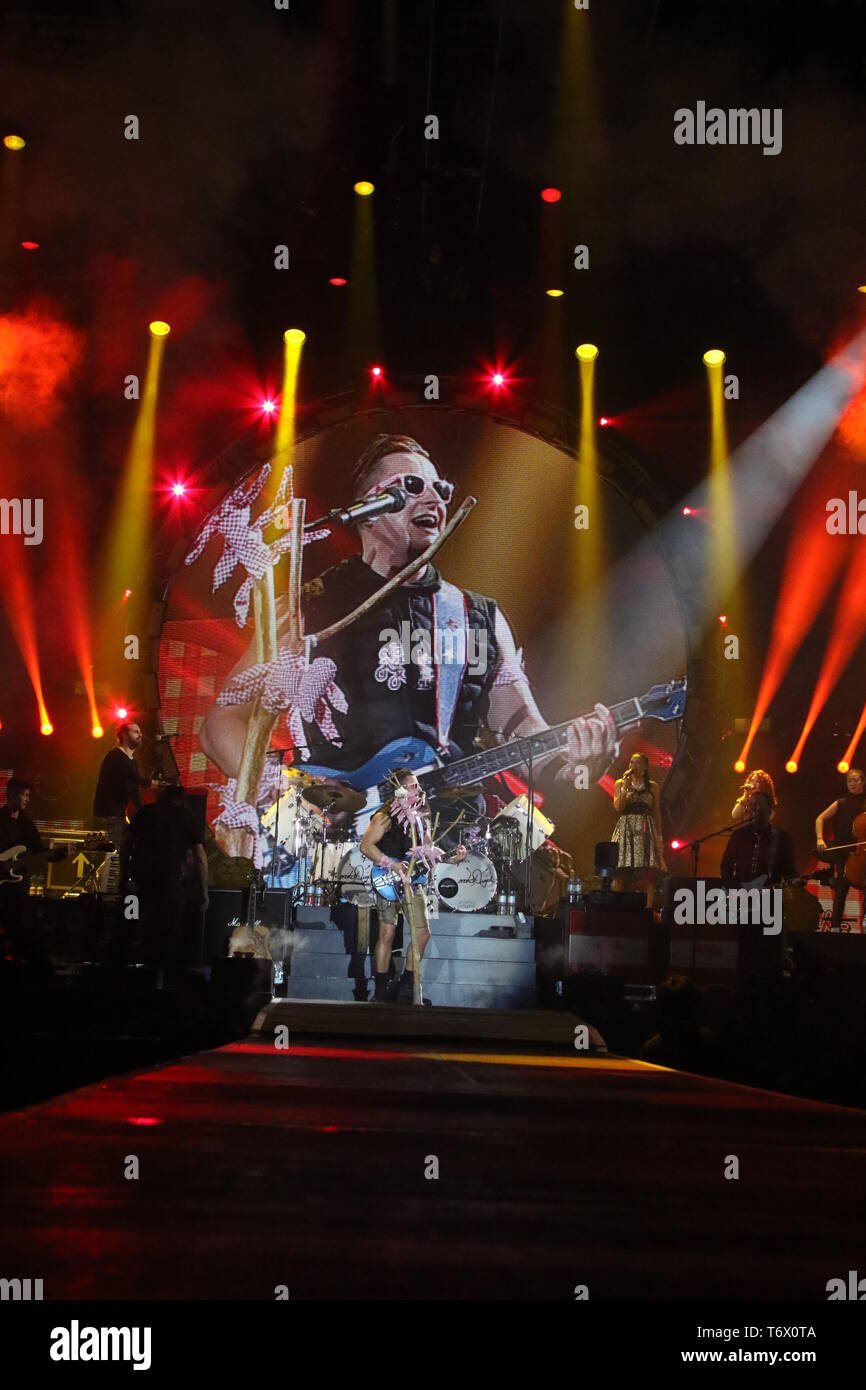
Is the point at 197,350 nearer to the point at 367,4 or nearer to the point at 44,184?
the point at 44,184

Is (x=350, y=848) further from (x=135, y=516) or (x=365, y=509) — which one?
(x=135, y=516)

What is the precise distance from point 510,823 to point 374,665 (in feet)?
6.66

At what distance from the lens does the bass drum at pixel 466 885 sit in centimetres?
1084

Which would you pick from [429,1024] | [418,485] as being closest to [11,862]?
[429,1024]

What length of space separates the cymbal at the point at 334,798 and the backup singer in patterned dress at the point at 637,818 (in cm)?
235

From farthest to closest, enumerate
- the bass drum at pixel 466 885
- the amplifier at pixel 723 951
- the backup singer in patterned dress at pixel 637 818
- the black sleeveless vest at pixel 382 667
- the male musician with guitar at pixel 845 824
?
the black sleeveless vest at pixel 382 667 < the backup singer in patterned dress at pixel 637 818 < the bass drum at pixel 466 885 < the male musician with guitar at pixel 845 824 < the amplifier at pixel 723 951

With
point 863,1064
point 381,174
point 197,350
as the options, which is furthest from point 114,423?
point 863,1064

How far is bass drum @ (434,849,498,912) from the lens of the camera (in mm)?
10836

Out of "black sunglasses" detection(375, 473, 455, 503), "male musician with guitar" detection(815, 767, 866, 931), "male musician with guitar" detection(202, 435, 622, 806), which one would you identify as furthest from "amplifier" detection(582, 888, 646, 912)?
"black sunglasses" detection(375, 473, 455, 503)

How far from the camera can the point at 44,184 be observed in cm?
988

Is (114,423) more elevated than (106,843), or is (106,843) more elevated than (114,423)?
(114,423)

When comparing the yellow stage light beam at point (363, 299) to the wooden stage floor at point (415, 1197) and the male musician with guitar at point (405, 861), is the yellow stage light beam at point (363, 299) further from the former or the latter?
the wooden stage floor at point (415, 1197)

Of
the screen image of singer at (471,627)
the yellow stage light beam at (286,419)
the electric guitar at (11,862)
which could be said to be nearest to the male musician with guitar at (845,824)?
the screen image of singer at (471,627)

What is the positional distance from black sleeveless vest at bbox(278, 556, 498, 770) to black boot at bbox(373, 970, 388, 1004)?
3.37 metres
